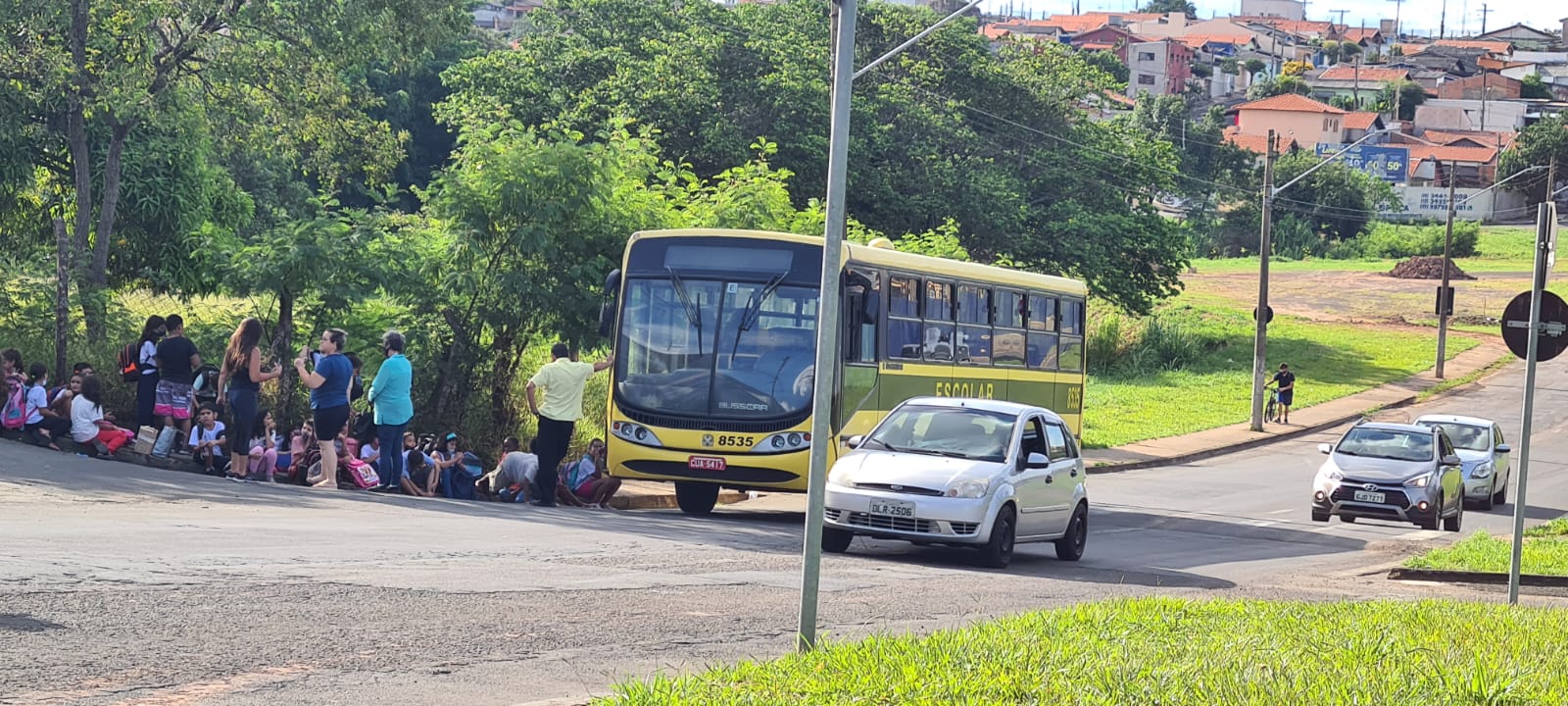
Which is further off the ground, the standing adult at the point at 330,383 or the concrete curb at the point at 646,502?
the standing adult at the point at 330,383

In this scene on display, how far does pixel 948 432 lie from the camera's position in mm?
15688

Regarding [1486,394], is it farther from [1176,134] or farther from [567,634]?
[1176,134]

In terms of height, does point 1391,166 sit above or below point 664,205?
above

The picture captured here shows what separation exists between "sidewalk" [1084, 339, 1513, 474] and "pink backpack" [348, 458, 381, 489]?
17.2m

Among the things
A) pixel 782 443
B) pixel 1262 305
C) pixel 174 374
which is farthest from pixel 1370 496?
pixel 1262 305

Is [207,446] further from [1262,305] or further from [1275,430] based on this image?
[1275,430]

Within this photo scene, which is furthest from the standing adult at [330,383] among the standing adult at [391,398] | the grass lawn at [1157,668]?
the grass lawn at [1157,668]

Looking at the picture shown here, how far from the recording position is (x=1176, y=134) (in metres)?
108

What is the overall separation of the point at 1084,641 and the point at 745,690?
90.9 inches

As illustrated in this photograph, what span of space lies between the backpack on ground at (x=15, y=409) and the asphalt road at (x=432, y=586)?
666 millimetres

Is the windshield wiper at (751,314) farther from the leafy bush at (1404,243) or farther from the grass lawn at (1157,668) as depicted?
the leafy bush at (1404,243)

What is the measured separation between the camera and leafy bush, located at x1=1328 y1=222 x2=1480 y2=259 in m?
89.4

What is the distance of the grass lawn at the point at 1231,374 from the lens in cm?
4278

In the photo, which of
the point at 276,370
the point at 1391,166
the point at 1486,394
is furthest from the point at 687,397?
the point at 1391,166
